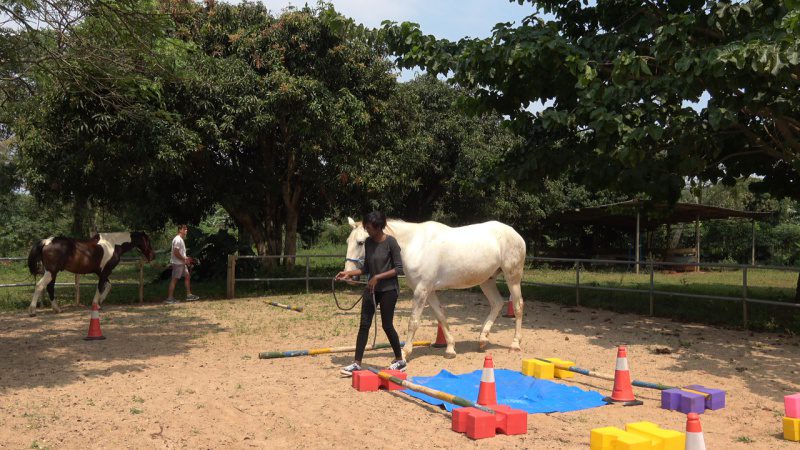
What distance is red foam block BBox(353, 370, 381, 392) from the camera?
238 inches

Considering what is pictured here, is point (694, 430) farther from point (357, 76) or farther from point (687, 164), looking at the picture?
point (357, 76)

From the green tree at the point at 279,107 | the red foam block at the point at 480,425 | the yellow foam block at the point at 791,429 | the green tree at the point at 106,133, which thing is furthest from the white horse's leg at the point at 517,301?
the green tree at the point at 279,107

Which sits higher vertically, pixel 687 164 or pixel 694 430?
pixel 687 164

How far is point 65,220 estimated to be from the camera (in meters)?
31.7

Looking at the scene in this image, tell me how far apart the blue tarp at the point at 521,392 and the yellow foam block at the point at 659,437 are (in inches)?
49.1

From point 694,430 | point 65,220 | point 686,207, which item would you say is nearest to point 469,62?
point 694,430

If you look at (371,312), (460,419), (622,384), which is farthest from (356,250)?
(622,384)

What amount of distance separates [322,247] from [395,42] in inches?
1389

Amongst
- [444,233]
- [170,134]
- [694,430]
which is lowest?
[694,430]

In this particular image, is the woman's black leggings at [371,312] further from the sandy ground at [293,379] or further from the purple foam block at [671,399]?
the purple foam block at [671,399]

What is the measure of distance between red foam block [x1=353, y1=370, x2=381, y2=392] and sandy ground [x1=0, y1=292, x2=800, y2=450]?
0.14 metres

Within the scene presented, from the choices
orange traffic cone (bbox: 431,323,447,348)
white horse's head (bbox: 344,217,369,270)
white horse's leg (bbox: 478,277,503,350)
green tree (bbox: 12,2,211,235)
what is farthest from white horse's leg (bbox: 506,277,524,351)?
green tree (bbox: 12,2,211,235)

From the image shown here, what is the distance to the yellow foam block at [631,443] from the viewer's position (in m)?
3.87

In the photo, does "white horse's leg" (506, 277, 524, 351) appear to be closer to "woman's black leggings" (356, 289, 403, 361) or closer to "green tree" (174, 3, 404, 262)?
"woman's black leggings" (356, 289, 403, 361)
